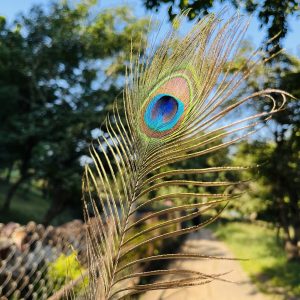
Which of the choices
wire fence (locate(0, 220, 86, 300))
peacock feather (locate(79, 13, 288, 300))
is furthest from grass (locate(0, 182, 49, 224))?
peacock feather (locate(79, 13, 288, 300))

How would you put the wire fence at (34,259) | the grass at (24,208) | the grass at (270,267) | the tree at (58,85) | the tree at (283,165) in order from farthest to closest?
the grass at (24,208) → the tree at (58,85) → the tree at (283,165) → the grass at (270,267) → the wire fence at (34,259)

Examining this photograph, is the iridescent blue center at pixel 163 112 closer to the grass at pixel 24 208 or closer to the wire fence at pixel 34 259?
the wire fence at pixel 34 259

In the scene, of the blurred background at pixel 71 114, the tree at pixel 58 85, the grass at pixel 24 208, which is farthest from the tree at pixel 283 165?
the grass at pixel 24 208

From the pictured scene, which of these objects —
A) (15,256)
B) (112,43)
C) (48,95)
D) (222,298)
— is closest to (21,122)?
(48,95)

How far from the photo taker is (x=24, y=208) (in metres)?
25.7

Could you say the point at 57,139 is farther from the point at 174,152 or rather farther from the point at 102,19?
the point at 174,152

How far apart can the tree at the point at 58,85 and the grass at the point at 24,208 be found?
2.60 metres

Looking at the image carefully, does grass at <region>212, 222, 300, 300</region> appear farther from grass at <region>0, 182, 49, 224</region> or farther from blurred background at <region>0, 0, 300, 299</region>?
grass at <region>0, 182, 49, 224</region>

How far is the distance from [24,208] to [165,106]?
84.0 ft

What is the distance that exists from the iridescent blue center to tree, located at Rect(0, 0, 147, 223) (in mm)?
13906

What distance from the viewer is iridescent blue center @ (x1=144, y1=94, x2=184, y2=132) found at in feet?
5.64

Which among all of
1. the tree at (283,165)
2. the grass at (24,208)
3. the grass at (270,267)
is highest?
the grass at (24,208)

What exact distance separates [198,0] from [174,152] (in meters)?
3.35

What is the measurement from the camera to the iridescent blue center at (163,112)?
1.72 metres
